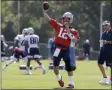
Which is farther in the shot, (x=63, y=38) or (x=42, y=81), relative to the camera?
(x=42, y=81)

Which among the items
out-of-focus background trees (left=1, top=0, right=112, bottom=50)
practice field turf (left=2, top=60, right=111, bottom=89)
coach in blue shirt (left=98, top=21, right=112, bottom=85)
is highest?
coach in blue shirt (left=98, top=21, right=112, bottom=85)

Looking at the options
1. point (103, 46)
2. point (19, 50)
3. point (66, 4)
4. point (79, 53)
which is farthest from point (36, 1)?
point (103, 46)

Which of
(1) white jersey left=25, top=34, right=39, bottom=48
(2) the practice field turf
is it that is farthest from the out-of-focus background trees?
(1) white jersey left=25, top=34, right=39, bottom=48

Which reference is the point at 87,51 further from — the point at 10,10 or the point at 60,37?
the point at 60,37

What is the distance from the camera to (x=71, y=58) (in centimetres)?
1581

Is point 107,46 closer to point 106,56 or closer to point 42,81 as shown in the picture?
point 106,56

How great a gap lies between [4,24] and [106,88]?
58.3 m

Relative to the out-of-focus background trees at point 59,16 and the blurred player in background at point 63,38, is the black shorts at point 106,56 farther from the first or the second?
the out-of-focus background trees at point 59,16

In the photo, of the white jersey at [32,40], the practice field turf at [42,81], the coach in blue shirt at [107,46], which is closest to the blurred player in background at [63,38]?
the practice field turf at [42,81]

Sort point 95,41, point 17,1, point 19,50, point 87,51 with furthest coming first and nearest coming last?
point 17,1
point 95,41
point 87,51
point 19,50

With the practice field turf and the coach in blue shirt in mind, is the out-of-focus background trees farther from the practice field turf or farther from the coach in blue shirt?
the coach in blue shirt

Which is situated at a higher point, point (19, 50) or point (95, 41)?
point (19, 50)

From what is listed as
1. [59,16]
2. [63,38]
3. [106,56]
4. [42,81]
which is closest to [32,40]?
[42,81]

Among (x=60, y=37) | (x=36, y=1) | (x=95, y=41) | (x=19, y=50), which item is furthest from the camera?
(x=36, y=1)
